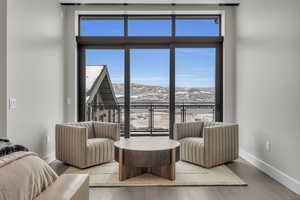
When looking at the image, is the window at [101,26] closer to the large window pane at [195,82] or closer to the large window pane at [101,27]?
the large window pane at [101,27]

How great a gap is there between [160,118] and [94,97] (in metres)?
1.65

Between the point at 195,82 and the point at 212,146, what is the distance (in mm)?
1927

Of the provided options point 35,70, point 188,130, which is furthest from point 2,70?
point 188,130

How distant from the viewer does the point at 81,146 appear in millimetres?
3488

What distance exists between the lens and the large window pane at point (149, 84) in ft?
16.4

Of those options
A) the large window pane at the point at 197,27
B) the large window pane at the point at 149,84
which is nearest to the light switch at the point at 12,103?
the large window pane at the point at 149,84

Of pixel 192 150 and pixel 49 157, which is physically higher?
pixel 192 150

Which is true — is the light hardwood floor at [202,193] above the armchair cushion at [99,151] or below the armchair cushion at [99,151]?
below

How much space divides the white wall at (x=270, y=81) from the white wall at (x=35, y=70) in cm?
362

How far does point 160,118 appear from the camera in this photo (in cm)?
527

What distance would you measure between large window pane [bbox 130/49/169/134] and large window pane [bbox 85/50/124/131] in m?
0.28

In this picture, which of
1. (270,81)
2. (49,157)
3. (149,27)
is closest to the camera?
(270,81)

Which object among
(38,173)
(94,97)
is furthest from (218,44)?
(38,173)

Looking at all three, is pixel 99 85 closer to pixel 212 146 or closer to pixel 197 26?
pixel 197 26
